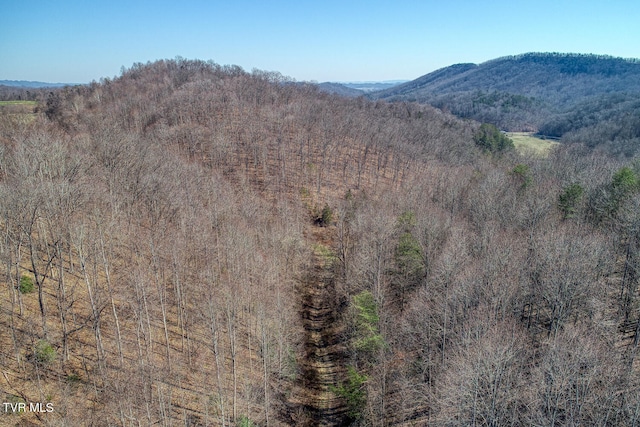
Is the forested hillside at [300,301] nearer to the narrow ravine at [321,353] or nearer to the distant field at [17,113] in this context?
the narrow ravine at [321,353]

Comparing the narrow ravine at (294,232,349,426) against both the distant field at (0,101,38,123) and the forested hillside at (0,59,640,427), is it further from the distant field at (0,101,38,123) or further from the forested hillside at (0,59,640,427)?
the distant field at (0,101,38,123)

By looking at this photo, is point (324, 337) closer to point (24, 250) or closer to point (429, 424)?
point (429, 424)

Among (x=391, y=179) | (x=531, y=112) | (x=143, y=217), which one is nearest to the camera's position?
(x=143, y=217)

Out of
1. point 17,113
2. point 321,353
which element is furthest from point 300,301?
point 17,113

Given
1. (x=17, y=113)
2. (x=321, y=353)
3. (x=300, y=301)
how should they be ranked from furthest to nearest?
(x=17, y=113)
(x=300, y=301)
(x=321, y=353)

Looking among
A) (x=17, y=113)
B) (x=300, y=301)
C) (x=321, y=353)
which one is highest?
(x=17, y=113)

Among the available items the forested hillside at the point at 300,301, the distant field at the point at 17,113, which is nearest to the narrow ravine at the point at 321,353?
the forested hillside at the point at 300,301

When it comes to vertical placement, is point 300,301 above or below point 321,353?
above

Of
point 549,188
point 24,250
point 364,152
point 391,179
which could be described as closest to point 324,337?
point 24,250

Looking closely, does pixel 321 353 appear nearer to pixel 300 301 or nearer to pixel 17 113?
pixel 300 301
